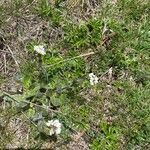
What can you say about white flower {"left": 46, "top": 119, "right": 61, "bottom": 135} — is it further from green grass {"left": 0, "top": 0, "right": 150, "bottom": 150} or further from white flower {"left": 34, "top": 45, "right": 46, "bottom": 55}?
white flower {"left": 34, "top": 45, "right": 46, "bottom": 55}

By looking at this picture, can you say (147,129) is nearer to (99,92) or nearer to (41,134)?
(99,92)

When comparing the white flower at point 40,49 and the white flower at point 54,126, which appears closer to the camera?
the white flower at point 54,126

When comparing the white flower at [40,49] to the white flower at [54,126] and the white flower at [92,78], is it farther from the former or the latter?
the white flower at [54,126]

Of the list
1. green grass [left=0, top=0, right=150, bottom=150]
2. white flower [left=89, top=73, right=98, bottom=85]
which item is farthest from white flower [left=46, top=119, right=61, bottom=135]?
white flower [left=89, top=73, right=98, bottom=85]

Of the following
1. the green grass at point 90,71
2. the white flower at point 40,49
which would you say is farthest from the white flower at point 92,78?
the white flower at point 40,49

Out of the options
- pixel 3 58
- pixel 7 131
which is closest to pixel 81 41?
pixel 3 58

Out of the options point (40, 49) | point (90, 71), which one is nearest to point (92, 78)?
point (90, 71)
